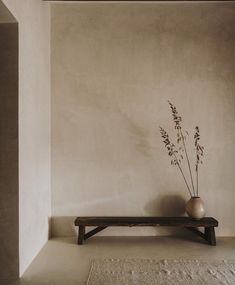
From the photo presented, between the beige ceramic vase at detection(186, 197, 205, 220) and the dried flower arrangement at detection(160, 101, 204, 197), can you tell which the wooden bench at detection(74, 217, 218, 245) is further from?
the dried flower arrangement at detection(160, 101, 204, 197)

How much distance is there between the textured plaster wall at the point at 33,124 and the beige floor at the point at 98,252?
17 cm

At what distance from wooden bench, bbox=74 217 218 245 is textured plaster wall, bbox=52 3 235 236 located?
0.84 feet

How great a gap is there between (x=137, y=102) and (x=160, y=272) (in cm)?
202

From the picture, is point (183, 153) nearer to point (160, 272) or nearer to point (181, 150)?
point (181, 150)

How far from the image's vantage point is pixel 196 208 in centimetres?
352

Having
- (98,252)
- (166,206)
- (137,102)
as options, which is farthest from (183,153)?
(98,252)

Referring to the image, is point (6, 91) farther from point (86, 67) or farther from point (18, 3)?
point (86, 67)

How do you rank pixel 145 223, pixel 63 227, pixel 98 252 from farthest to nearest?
pixel 63 227 → pixel 145 223 → pixel 98 252

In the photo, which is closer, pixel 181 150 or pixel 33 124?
pixel 33 124

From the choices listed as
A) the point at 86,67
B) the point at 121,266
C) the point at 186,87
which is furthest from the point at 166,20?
the point at 121,266

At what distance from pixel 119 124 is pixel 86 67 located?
2.74 feet

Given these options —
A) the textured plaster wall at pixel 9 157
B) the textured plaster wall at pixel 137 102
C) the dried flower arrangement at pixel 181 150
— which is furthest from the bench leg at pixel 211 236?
the textured plaster wall at pixel 9 157

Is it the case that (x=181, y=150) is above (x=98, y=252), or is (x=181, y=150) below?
above

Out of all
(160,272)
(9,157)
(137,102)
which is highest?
(137,102)
